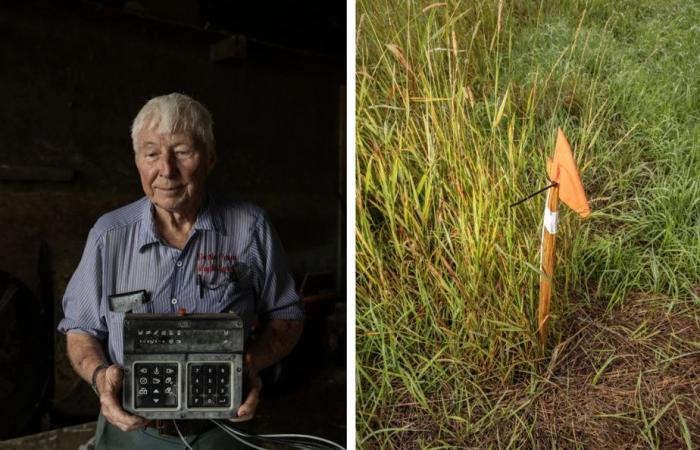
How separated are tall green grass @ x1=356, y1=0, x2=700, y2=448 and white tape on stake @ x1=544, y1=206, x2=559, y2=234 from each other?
19mm

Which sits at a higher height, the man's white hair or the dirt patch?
the man's white hair

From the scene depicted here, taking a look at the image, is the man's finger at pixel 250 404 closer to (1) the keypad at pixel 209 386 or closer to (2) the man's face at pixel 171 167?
(1) the keypad at pixel 209 386

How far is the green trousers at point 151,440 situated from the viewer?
1.19m

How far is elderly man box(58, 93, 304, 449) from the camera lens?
3.90 ft

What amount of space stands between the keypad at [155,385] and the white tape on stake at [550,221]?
0.74 m

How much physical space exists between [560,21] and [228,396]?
3.19 feet

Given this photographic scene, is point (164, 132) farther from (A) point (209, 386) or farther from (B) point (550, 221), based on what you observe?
(B) point (550, 221)

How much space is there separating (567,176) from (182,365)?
0.80 metres

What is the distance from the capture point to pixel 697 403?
1.12 meters

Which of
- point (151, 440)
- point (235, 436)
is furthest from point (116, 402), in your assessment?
point (235, 436)

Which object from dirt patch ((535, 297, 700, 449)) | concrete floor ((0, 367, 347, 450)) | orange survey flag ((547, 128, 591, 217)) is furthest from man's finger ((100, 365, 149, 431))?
orange survey flag ((547, 128, 591, 217))

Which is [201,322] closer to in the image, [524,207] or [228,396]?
[228,396]

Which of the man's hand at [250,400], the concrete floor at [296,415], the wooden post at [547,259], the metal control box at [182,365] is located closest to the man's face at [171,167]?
the metal control box at [182,365]

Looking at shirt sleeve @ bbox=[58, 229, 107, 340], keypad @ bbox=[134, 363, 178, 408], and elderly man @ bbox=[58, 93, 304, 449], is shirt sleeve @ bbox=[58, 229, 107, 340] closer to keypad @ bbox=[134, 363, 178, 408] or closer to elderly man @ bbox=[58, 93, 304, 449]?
elderly man @ bbox=[58, 93, 304, 449]
